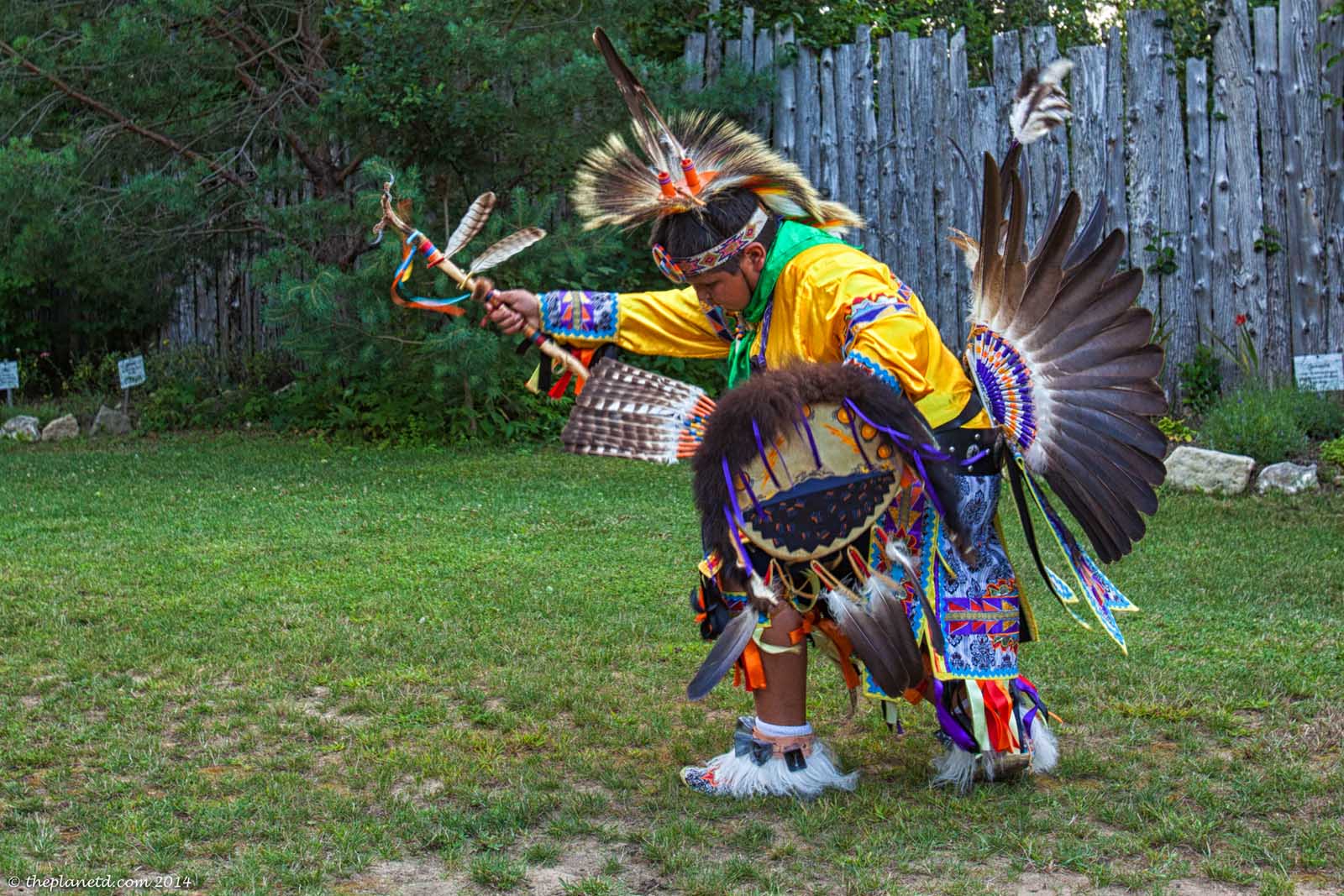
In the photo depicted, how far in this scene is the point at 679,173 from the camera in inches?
148

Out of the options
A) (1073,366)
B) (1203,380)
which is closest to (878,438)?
(1073,366)

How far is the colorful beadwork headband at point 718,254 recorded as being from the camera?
3.71m

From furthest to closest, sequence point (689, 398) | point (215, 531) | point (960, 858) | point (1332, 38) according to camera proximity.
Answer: point (1332, 38) < point (215, 531) < point (689, 398) < point (960, 858)

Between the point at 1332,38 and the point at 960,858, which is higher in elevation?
the point at 1332,38

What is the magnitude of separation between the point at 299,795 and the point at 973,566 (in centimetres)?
193

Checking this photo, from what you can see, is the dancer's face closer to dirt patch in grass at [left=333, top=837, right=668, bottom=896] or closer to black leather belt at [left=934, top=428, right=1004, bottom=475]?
black leather belt at [left=934, top=428, right=1004, bottom=475]

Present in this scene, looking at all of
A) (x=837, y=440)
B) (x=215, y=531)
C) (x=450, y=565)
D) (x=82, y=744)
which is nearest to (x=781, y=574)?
(x=837, y=440)

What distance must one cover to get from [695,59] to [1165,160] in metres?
3.70

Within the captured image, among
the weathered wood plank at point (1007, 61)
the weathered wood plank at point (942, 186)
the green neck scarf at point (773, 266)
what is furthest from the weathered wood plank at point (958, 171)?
the green neck scarf at point (773, 266)

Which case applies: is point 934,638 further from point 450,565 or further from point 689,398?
point 450,565

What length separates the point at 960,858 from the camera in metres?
3.31

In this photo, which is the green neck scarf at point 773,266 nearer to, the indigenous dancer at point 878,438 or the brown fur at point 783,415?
the indigenous dancer at point 878,438

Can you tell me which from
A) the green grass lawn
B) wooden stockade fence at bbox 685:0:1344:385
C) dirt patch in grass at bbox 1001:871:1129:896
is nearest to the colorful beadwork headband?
the green grass lawn

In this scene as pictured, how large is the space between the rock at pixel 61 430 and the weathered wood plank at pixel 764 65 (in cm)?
607
